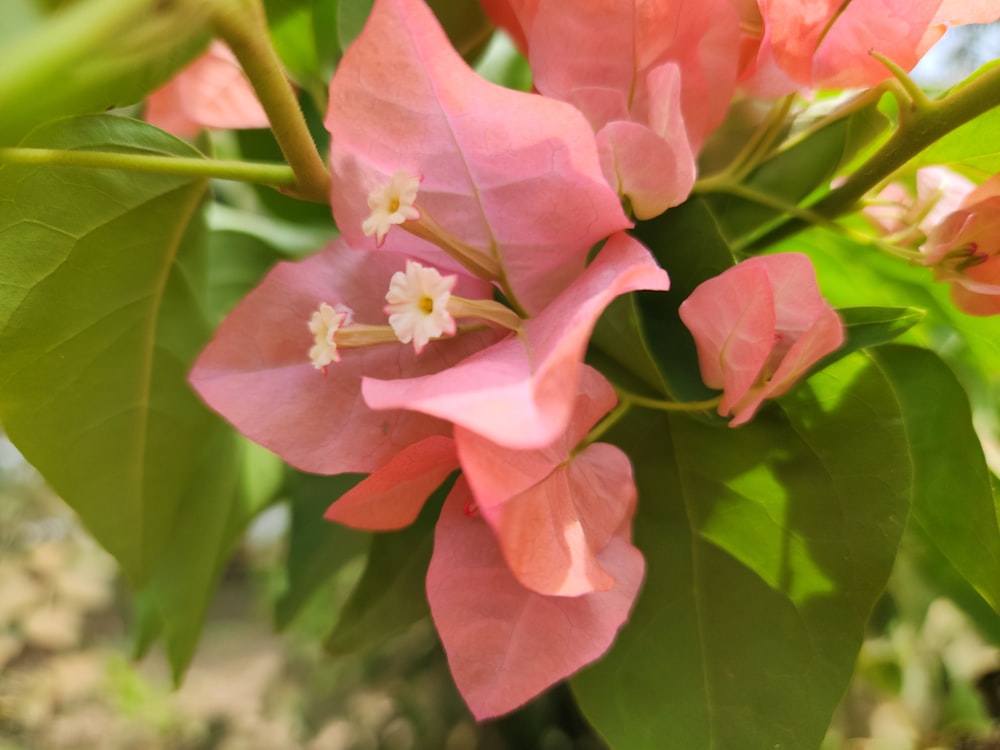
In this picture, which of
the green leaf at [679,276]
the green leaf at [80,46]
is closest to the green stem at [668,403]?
the green leaf at [679,276]

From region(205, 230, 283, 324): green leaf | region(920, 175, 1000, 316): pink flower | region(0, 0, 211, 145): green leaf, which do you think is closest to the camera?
region(0, 0, 211, 145): green leaf

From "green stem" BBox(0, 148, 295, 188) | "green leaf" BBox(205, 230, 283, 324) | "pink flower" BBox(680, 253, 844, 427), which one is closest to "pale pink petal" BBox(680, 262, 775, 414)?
"pink flower" BBox(680, 253, 844, 427)

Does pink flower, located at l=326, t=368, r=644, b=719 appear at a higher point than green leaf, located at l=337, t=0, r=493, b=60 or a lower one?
lower

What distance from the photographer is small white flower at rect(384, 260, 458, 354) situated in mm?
153

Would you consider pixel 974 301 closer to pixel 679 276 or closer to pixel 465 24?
pixel 679 276

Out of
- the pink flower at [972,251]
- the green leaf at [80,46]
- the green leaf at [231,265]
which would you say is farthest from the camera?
the green leaf at [231,265]

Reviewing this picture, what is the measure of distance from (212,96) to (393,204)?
0.15 metres

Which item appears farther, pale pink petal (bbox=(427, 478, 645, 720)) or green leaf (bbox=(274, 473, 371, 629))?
green leaf (bbox=(274, 473, 371, 629))

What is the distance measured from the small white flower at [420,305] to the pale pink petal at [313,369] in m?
0.03

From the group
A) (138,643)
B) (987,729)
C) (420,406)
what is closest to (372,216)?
(420,406)

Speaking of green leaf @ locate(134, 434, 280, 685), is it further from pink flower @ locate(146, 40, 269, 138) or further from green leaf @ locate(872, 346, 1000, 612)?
green leaf @ locate(872, 346, 1000, 612)

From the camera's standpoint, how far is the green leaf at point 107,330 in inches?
8.3

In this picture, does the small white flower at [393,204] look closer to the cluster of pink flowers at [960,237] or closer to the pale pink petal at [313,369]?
the pale pink petal at [313,369]

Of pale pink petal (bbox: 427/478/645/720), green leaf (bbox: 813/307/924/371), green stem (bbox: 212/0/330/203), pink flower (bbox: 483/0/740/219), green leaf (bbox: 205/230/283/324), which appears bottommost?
green leaf (bbox: 205/230/283/324)
